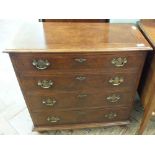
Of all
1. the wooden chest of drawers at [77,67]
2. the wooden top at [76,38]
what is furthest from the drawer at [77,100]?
the wooden top at [76,38]

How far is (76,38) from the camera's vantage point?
109cm

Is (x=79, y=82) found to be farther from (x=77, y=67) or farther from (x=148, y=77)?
(x=148, y=77)

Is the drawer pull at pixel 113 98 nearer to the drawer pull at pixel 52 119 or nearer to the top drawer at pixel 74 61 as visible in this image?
the top drawer at pixel 74 61

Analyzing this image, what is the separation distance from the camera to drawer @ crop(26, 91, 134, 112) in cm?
124

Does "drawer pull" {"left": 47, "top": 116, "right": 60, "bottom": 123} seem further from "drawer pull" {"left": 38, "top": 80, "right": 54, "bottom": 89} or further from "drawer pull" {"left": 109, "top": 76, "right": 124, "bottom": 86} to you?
"drawer pull" {"left": 109, "top": 76, "right": 124, "bottom": 86}

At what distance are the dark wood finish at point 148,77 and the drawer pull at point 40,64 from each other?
0.60 meters

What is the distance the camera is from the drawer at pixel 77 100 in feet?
4.07

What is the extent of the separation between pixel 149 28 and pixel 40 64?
2.36ft

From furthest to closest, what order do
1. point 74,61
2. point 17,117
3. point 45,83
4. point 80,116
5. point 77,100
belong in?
point 17,117 → point 80,116 → point 77,100 → point 45,83 → point 74,61

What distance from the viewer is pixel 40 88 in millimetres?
1187

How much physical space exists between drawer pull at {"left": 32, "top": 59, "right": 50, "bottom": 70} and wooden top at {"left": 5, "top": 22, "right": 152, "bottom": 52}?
0.07 meters

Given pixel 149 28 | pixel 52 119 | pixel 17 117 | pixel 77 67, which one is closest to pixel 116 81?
pixel 77 67
